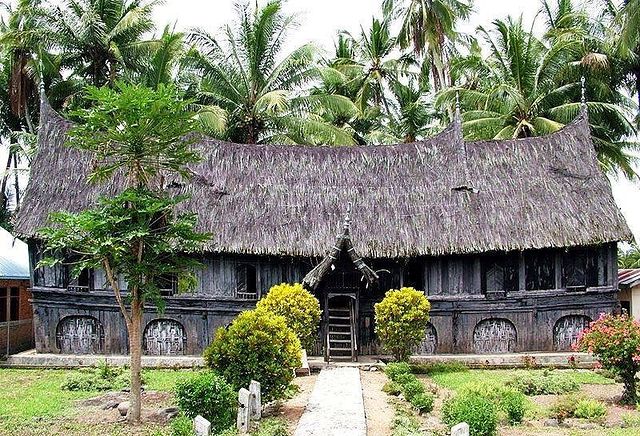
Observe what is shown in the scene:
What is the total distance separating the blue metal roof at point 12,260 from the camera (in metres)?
22.1

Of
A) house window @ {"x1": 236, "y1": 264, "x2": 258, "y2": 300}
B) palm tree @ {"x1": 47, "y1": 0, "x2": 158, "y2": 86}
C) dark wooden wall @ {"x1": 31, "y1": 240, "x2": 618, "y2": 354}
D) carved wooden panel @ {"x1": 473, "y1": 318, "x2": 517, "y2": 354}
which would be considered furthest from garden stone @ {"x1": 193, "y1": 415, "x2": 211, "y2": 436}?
palm tree @ {"x1": 47, "y1": 0, "x2": 158, "y2": 86}

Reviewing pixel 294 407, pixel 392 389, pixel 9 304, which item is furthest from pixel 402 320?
pixel 9 304

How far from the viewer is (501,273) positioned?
813 inches

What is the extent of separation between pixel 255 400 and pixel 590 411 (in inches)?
225

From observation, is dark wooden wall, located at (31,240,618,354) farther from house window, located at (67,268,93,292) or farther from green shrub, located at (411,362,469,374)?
green shrub, located at (411,362,469,374)

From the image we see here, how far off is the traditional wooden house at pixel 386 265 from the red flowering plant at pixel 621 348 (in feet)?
20.2

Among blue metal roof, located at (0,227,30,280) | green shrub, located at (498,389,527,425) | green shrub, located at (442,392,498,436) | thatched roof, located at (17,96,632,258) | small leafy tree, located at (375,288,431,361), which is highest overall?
thatched roof, located at (17,96,632,258)

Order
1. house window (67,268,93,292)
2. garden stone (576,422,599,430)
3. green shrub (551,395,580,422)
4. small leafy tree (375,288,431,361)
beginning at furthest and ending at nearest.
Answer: house window (67,268,93,292), small leafy tree (375,288,431,361), green shrub (551,395,580,422), garden stone (576,422,599,430)

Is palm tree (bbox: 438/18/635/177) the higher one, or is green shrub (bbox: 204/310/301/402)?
palm tree (bbox: 438/18/635/177)

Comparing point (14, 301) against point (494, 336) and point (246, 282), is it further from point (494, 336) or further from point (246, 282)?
point (494, 336)

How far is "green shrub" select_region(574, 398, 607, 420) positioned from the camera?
12.4 m

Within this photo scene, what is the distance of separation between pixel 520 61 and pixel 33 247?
1920 cm

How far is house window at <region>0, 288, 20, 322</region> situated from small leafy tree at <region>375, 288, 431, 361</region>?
11.6 metres

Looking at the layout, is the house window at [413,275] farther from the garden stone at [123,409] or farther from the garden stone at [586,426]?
the garden stone at [123,409]
